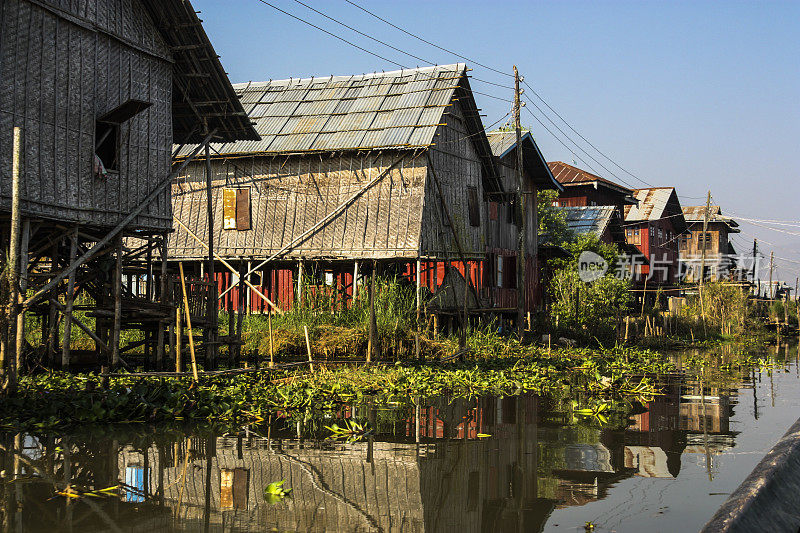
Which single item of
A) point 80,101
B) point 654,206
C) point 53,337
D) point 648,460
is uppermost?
point 654,206

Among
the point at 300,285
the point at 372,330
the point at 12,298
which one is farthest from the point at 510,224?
the point at 12,298

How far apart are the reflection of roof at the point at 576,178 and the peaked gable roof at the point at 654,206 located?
1983mm

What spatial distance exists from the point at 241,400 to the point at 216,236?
1233cm

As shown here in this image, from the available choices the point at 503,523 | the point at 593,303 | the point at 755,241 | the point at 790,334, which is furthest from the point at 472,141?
the point at 755,241

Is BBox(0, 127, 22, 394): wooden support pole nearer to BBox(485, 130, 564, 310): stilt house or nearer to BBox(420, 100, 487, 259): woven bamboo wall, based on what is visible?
BBox(420, 100, 487, 259): woven bamboo wall

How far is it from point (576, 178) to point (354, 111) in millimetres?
21287

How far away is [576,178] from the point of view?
135 feet

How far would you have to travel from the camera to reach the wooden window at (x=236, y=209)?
75.4 ft

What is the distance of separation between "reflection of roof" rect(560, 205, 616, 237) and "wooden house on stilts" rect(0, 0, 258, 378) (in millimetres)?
22223

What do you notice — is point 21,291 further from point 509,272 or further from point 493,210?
point 509,272

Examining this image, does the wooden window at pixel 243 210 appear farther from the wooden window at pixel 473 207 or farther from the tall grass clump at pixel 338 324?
the wooden window at pixel 473 207

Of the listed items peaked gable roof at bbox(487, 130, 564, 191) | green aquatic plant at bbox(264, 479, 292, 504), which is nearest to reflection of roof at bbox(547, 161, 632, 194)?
peaked gable roof at bbox(487, 130, 564, 191)

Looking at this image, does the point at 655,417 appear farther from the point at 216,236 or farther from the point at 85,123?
the point at 216,236

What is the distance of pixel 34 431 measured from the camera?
9.75 metres
